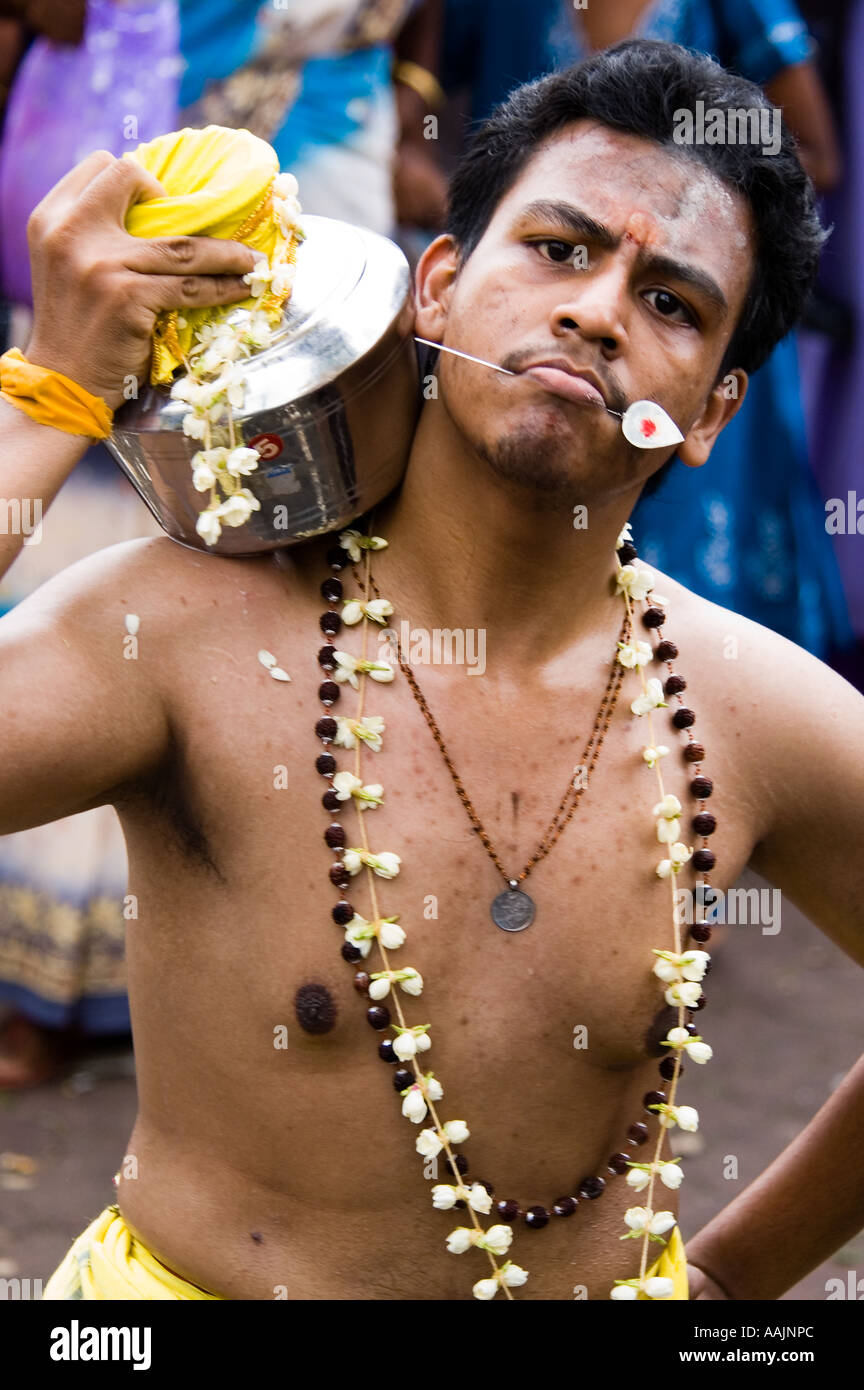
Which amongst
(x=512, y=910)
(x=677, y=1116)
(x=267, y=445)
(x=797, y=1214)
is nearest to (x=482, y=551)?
(x=267, y=445)

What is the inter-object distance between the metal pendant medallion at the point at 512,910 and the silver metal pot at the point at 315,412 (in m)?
0.57

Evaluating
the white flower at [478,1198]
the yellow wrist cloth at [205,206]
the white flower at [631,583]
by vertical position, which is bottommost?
the white flower at [478,1198]

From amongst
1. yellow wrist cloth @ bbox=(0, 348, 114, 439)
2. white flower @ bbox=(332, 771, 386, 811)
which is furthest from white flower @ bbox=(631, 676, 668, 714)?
yellow wrist cloth @ bbox=(0, 348, 114, 439)

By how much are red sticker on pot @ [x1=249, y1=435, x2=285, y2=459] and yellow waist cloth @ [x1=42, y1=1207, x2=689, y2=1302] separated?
116 cm

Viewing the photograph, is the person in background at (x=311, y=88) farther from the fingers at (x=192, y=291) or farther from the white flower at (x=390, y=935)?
the white flower at (x=390, y=935)

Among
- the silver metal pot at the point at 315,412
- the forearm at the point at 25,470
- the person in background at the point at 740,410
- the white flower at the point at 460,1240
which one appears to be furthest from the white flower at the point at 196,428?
the person in background at the point at 740,410

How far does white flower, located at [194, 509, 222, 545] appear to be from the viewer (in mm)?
2070

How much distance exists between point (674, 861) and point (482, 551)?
20.7 inches

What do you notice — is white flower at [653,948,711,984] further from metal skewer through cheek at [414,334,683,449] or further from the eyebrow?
the eyebrow

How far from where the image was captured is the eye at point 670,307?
2305 mm

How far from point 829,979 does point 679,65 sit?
4.27 metres

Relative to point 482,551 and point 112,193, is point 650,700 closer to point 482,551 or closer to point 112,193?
point 482,551

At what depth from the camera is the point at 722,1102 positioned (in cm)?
505

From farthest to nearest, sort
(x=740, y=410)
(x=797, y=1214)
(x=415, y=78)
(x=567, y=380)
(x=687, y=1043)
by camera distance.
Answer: (x=740, y=410) → (x=415, y=78) → (x=797, y=1214) → (x=687, y=1043) → (x=567, y=380)
